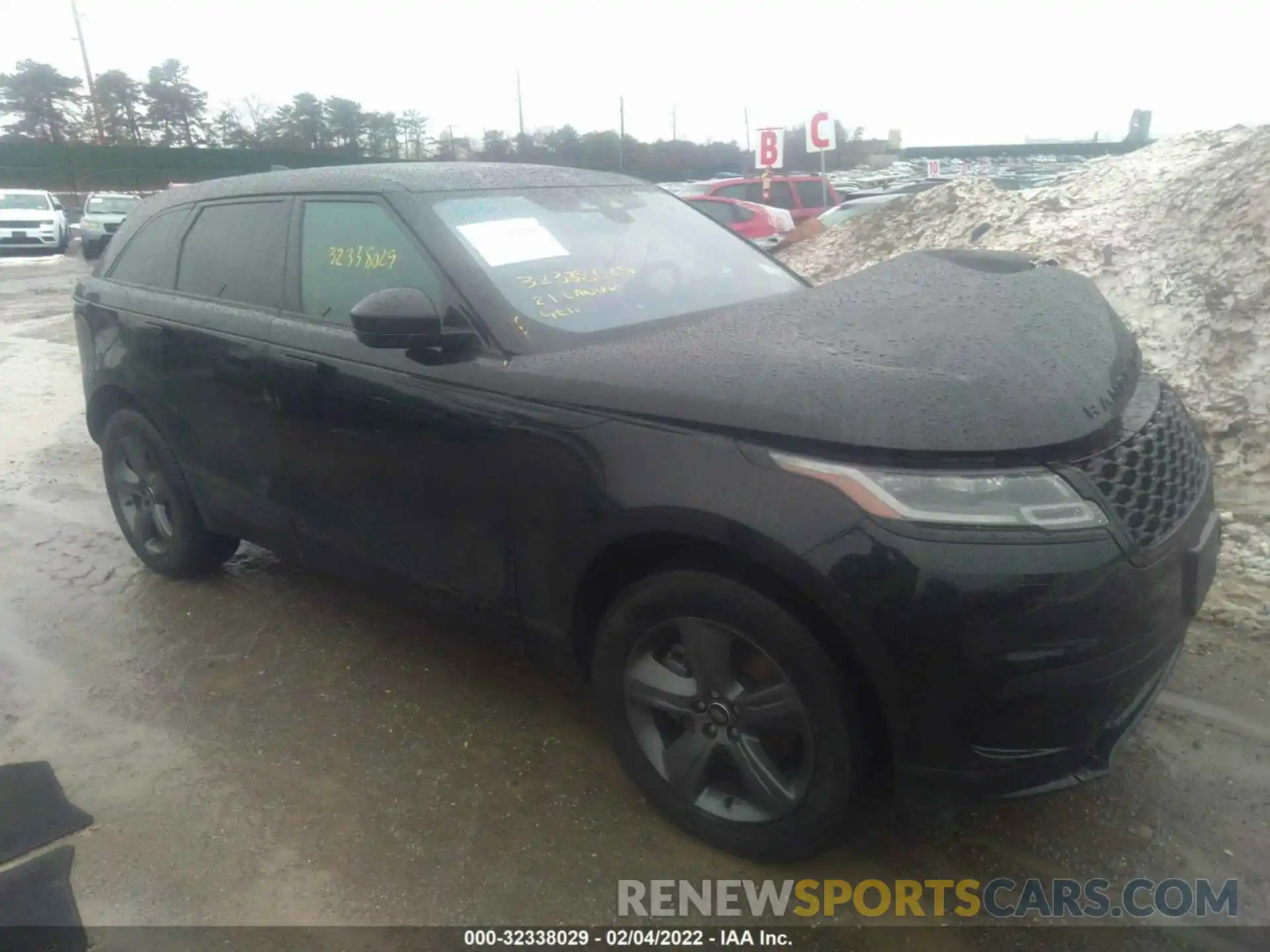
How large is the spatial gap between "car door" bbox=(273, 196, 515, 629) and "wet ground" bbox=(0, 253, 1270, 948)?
334 mm

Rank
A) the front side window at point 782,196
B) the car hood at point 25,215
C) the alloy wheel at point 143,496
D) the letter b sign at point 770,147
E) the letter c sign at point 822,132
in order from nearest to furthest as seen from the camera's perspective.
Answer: the alloy wheel at point 143,496 < the letter c sign at point 822,132 < the letter b sign at point 770,147 < the front side window at point 782,196 < the car hood at point 25,215

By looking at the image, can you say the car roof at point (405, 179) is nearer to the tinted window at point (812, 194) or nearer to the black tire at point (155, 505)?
the black tire at point (155, 505)

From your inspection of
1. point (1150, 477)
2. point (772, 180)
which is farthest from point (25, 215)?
point (1150, 477)

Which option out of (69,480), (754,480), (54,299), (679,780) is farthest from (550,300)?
(54,299)

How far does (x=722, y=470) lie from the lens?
216 centimetres

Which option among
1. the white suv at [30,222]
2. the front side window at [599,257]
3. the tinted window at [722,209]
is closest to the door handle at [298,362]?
the front side window at [599,257]

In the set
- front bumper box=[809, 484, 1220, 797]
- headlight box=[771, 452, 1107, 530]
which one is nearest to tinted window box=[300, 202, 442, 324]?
headlight box=[771, 452, 1107, 530]

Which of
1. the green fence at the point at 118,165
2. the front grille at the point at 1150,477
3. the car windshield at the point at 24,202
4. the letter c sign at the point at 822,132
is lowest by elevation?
the front grille at the point at 1150,477

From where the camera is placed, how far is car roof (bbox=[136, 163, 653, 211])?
318 cm

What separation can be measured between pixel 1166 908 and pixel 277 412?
3038mm

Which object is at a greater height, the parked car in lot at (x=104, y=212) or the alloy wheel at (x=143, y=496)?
the parked car in lot at (x=104, y=212)

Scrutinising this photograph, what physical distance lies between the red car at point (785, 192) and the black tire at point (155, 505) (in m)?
11.9

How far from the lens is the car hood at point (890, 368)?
2.01 meters

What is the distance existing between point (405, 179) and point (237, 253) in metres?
0.92
